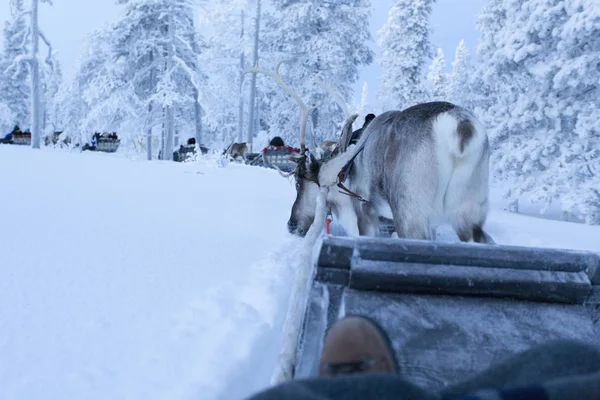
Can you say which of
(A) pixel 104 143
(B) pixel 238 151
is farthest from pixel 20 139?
(B) pixel 238 151

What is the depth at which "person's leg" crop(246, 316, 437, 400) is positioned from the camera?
3.08 feet

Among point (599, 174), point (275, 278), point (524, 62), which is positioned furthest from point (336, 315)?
point (524, 62)

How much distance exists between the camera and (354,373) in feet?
4.58

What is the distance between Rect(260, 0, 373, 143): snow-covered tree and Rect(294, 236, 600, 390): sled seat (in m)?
19.2

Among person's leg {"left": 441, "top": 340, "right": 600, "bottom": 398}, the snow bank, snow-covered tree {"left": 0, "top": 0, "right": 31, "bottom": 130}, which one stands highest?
snow-covered tree {"left": 0, "top": 0, "right": 31, "bottom": 130}

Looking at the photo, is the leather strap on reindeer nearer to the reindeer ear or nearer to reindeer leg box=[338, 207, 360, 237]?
the reindeer ear

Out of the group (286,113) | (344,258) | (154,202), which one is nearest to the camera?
(344,258)

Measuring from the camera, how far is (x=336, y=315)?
1.97 meters

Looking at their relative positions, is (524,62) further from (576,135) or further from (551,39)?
(576,135)

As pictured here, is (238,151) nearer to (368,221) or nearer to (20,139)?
(368,221)

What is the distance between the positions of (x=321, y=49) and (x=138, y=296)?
20166 millimetres

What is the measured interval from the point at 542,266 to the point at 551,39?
13270 mm

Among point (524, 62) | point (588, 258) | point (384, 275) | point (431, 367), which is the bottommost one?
point (431, 367)

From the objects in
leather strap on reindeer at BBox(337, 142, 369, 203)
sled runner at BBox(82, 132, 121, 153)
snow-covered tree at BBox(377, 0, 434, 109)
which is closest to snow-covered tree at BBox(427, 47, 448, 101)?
snow-covered tree at BBox(377, 0, 434, 109)
